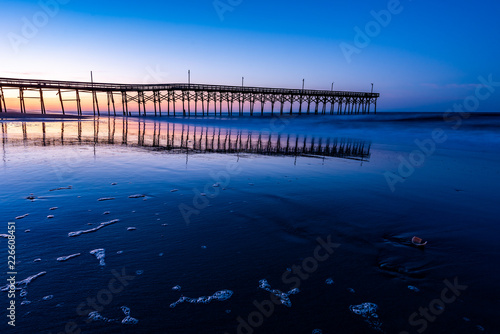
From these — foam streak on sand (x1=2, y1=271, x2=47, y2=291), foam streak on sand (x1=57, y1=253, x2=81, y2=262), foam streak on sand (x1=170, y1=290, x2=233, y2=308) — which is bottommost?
foam streak on sand (x1=57, y1=253, x2=81, y2=262)

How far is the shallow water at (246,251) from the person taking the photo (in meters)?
2.22

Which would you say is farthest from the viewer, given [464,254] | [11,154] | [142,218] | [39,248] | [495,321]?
[11,154]

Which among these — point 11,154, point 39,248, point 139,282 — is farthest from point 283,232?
point 11,154

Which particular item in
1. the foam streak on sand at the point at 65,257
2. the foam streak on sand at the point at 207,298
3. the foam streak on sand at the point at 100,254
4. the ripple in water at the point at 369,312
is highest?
the ripple in water at the point at 369,312

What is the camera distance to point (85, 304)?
7.44 ft

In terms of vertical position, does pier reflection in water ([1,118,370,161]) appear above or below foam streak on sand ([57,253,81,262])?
below

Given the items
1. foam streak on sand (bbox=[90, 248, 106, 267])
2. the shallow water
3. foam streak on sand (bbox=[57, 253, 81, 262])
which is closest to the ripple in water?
the shallow water

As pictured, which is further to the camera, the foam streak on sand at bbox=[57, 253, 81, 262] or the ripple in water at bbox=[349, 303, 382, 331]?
the foam streak on sand at bbox=[57, 253, 81, 262]

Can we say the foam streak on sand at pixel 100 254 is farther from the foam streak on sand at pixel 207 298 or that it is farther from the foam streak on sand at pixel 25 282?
the foam streak on sand at pixel 207 298

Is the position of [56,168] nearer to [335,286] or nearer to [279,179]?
[279,179]

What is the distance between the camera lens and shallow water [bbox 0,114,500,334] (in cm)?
222

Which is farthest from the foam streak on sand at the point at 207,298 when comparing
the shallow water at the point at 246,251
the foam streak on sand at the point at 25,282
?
the foam streak on sand at the point at 25,282

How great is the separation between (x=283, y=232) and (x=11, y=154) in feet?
30.8

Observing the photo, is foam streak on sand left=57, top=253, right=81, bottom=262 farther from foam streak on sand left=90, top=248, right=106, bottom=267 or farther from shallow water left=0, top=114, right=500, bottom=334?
foam streak on sand left=90, top=248, right=106, bottom=267
